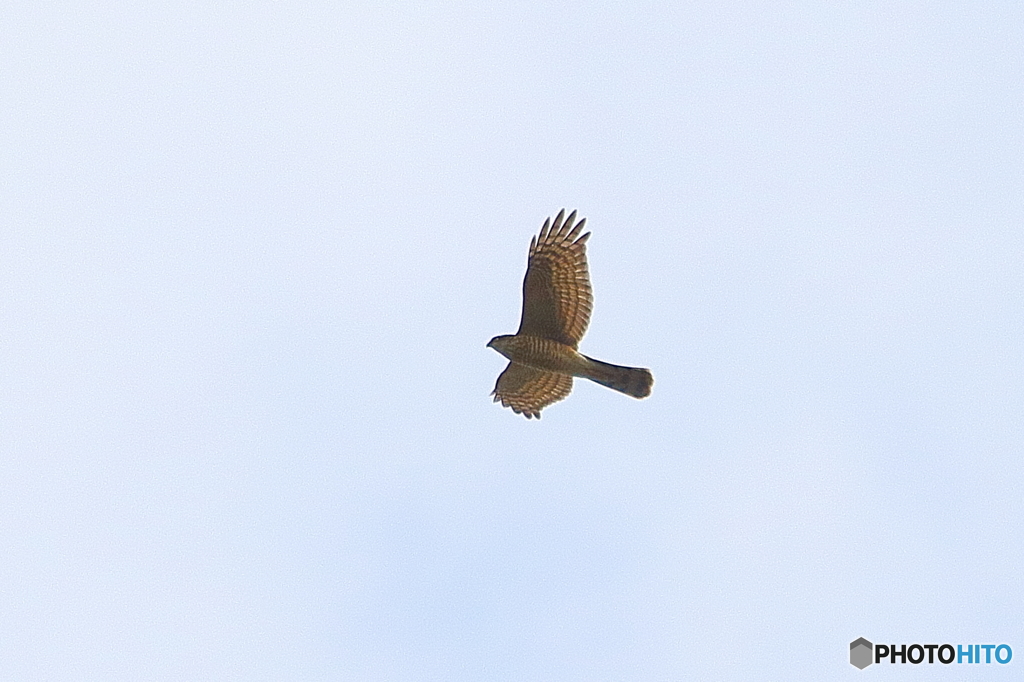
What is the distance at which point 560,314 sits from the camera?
28641mm

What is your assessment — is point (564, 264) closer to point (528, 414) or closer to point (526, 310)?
point (526, 310)

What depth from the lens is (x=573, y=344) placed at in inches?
1130

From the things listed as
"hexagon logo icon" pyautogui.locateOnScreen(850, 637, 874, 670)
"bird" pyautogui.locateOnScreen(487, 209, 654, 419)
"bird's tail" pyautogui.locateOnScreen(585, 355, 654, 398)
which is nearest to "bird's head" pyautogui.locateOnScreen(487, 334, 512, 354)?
"bird" pyautogui.locateOnScreen(487, 209, 654, 419)

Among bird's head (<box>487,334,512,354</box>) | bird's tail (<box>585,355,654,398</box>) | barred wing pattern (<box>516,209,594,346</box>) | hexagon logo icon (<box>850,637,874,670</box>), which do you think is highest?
barred wing pattern (<box>516,209,594,346</box>)

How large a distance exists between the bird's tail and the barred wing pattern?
593 mm

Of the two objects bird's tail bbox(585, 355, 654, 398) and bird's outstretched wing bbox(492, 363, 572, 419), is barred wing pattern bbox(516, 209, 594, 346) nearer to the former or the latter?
bird's tail bbox(585, 355, 654, 398)

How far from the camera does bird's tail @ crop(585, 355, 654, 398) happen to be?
28609 millimetres

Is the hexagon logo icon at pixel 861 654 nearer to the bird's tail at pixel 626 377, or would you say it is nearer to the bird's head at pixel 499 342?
the bird's tail at pixel 626 377

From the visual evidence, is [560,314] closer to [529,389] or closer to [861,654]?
[529,389]

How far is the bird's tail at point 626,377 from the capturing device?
2861 cm

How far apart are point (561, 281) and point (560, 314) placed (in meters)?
0.58

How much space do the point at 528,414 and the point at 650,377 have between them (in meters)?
2.89

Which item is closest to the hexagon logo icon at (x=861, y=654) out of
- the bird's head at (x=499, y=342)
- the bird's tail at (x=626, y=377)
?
the bird's tail at (x=626, y=377)

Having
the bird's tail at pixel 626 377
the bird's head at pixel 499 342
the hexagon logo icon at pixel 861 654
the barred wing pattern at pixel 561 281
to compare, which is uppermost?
the barred wing pattern at pixel 561 281
